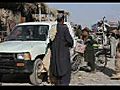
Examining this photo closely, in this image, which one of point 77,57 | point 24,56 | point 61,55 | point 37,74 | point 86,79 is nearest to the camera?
point 61,55

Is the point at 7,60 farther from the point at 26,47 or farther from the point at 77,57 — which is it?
the point at 77,57

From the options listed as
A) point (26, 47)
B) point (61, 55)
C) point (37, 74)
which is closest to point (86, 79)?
point (37, 74)

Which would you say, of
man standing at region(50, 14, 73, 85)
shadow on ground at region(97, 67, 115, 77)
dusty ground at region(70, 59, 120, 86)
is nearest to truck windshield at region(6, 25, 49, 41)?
dusty ground at region(70, 59, 120, 86)

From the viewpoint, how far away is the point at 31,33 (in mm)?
8977

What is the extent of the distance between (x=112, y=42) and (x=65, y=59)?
28.3 ft

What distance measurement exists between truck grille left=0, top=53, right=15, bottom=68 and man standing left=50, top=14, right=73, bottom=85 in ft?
7.78

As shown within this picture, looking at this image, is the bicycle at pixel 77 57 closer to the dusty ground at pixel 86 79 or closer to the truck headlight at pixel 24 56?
the dusty ground at pixel 86 79

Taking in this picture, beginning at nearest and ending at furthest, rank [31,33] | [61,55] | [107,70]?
[61,55]
[31,33]
[107,70]

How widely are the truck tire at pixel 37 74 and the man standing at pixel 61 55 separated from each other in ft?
7.27

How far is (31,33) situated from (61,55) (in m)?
3.37

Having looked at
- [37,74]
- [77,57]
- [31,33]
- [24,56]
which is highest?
[31,33]

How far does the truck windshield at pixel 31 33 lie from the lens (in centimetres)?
883

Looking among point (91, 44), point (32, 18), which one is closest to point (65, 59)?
point (91, 44)

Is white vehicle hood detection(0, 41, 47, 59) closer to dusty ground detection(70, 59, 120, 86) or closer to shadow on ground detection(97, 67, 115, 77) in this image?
dusty ground detection(70, 59, 120, 86)
